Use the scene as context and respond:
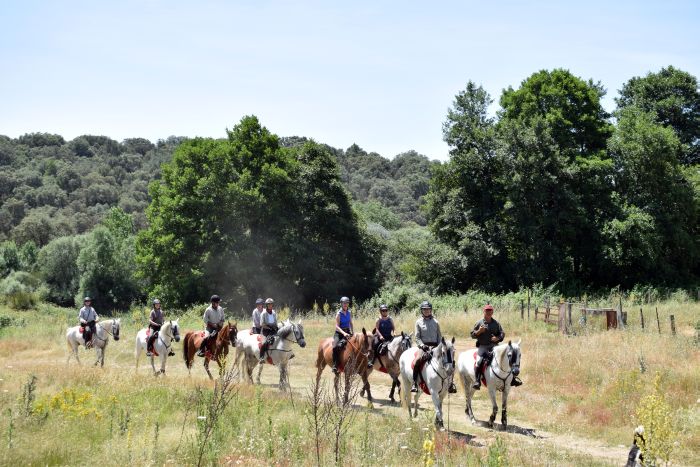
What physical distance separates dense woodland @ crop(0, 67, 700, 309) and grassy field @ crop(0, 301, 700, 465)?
20.1 m

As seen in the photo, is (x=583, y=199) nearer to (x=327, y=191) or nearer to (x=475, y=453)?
(x=327, y=191)

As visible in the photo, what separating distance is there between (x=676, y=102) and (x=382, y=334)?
43805mm

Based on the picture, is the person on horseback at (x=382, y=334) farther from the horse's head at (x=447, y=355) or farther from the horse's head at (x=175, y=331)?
the horse's head at (x=175, y=331)

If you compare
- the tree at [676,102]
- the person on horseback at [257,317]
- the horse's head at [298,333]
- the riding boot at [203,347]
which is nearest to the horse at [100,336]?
the riding boot at [203,347]

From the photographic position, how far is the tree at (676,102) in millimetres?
49938

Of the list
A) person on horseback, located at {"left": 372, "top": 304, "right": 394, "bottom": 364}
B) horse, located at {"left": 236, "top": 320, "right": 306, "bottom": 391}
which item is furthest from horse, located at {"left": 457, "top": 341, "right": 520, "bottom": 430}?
horse, located at {"left": 236, "top": 320, "right": 306, "bottom": 391}

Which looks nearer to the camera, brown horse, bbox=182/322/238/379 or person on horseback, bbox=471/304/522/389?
person on horseback, bbox=471/304/522/389

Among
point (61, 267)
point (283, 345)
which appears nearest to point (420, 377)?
point (283, 345)

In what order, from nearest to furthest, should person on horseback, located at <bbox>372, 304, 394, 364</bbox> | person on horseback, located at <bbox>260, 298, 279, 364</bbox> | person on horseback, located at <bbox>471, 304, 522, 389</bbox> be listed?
person on horseback, located at <bbox>471, 304, 522, 389</bbox> < person on horseback, located at <bbox>372, 304, 394, 364</bbox> < person on horseback, located at <bbox>260, 298, 279, 364</bbox>

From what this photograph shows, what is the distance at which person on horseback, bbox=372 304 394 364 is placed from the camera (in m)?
16.6

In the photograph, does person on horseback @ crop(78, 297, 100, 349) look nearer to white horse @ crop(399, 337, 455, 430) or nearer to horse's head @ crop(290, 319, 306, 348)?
horse's head @ crop(290, 319, 306, 348)

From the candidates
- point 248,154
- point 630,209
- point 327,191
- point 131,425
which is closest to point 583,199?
point 630,209

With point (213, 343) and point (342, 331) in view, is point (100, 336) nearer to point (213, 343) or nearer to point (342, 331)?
point (213, 343)

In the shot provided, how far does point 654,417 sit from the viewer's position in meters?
6.34
